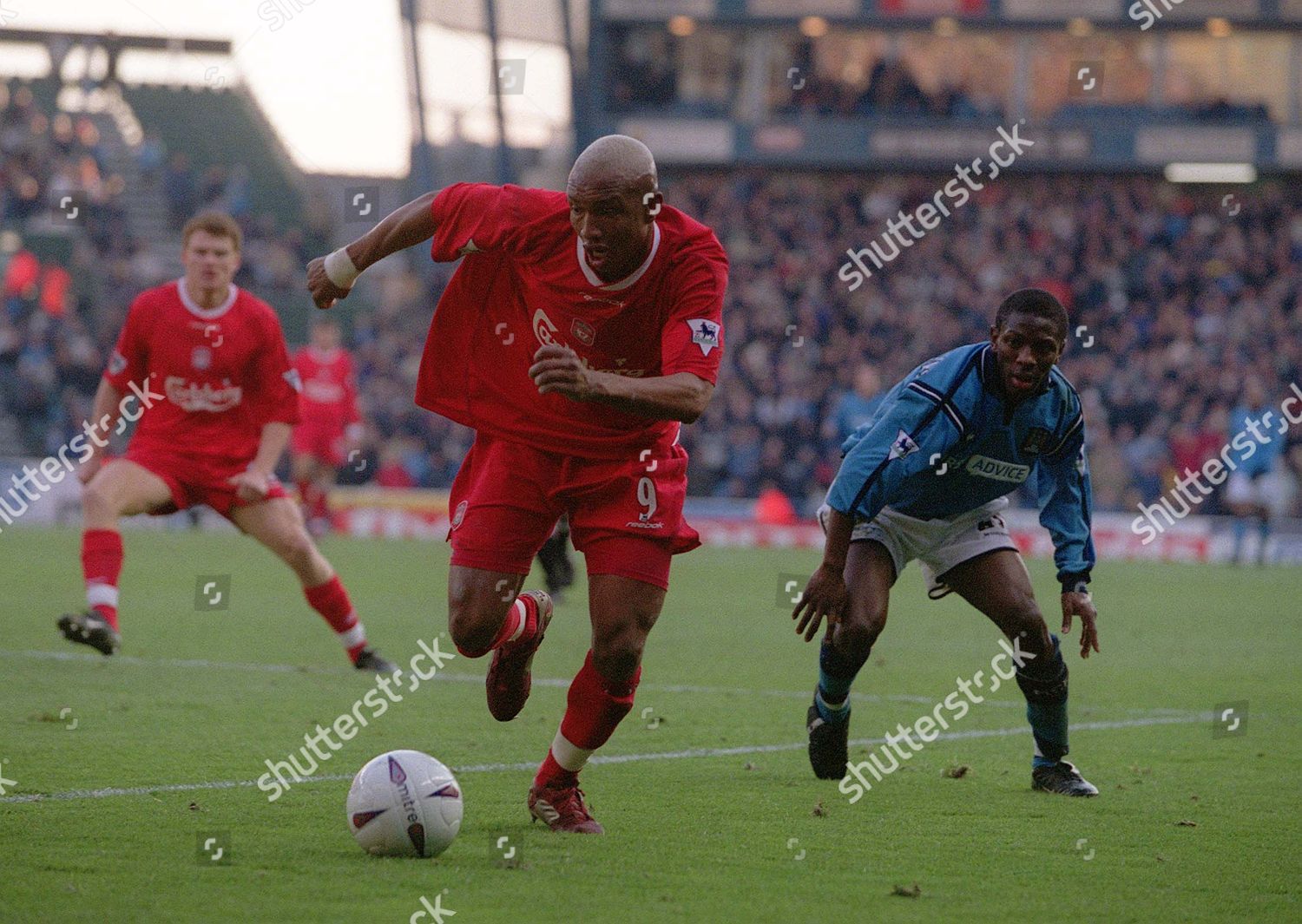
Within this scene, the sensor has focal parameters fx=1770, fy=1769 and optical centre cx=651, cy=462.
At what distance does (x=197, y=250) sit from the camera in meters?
9.34

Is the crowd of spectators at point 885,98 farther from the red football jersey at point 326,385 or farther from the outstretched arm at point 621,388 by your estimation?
the outstretched arm at point 621,388

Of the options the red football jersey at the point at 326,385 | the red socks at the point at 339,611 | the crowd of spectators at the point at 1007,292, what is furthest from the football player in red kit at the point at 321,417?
the red socks at the point at 339,611

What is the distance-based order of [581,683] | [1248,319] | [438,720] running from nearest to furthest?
[581,683], [438,720], [1248,319]

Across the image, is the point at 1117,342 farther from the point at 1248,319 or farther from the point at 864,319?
the point at 864,319

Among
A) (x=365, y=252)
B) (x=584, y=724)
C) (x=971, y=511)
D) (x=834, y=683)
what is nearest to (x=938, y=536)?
(x=971, y=511)

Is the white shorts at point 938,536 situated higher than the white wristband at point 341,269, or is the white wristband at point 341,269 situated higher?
the white wristband at point 341,269

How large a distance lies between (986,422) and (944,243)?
1060 inches

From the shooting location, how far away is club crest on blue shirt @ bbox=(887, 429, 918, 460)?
5.96 meters

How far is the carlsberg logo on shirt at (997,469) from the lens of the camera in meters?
6.28

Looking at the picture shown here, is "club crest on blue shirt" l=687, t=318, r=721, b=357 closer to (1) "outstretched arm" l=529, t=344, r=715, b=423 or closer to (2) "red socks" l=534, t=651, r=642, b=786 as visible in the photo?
(1) "outstretched arm" l=529, t=344, r=715, b=423

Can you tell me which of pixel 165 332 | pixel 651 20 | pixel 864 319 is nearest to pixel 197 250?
pixel 165 332

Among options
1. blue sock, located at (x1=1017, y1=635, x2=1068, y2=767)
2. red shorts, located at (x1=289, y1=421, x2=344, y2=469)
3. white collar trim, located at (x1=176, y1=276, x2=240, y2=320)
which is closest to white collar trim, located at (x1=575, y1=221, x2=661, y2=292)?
blue sock, located at (x1=1017, y1=635, x2=1068, y2=767)

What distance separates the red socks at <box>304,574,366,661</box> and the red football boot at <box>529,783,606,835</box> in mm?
3971

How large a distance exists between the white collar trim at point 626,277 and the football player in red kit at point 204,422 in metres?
4.03
